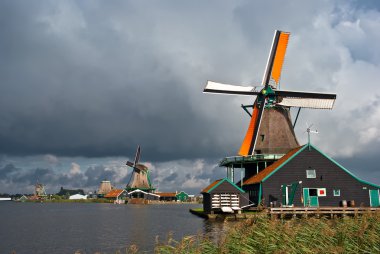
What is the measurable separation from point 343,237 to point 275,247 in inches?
78.7

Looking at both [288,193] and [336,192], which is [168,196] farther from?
[336,192]

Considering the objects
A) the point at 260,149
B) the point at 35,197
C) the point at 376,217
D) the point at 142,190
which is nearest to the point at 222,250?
the point at 376,217

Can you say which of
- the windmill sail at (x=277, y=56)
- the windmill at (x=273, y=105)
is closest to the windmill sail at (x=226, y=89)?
the windmill at (x=273, y=105)

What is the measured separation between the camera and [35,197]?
170 metres

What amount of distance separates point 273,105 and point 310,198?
1151 cm

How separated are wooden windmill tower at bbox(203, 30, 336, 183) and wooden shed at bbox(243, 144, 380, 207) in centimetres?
445

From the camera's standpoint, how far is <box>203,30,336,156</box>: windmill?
41625 millimetres

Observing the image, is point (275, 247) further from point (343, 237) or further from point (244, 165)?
point (244, 165)

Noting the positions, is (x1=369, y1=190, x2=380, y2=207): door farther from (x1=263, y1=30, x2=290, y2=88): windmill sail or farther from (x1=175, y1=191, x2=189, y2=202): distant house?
(x1=175, y1=191, x2=189, y2=202): distant house

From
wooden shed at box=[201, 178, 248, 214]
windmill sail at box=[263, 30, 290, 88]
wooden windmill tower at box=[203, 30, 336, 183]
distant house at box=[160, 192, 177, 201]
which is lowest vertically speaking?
wooden shed at box=[201, 178, 248, 214]

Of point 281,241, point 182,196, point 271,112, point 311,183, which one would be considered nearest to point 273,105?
point 271,112

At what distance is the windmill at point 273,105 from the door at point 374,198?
8.70m

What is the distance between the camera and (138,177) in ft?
363

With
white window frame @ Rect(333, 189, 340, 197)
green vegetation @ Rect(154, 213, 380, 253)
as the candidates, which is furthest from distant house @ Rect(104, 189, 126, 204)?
green vegetation @ Rect(154, 213, 380, 253)
